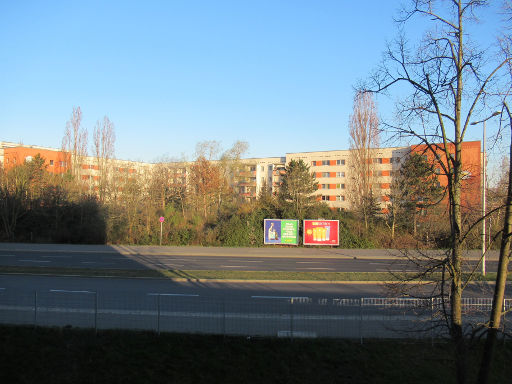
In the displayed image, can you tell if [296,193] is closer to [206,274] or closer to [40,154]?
[206,274]

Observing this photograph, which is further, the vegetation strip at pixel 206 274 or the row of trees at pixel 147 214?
the row of trees at pixel 147 214

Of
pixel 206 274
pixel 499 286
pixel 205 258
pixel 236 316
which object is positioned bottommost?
pixel 205 258

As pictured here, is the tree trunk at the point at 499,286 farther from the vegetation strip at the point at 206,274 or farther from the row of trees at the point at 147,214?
the row of trees at the point at 147,214

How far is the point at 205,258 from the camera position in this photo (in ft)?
82.2

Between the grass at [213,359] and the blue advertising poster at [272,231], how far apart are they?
22.9 meters

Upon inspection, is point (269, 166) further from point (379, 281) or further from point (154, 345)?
point (154, 345)

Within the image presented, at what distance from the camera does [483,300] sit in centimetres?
979

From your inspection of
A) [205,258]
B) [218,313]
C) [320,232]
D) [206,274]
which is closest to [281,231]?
[320,232]

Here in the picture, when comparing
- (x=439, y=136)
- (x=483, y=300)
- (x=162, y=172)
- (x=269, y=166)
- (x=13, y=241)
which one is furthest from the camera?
(x=269, y=166)

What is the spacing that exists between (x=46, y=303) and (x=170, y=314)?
13.4 ft

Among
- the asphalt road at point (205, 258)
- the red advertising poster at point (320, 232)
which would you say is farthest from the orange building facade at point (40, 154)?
the red advertising poster at point (320, 232)

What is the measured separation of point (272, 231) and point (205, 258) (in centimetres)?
838

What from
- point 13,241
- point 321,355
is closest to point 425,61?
point 321,355

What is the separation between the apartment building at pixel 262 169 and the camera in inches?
1581
